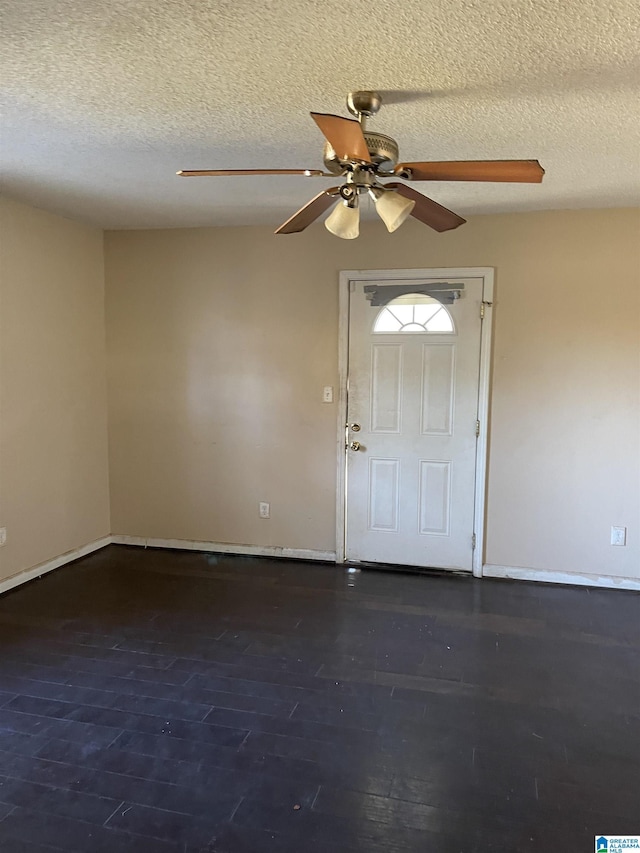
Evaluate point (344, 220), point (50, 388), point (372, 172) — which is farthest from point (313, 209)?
point (50, 388)

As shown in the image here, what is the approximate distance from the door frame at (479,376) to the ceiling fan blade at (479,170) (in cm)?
197

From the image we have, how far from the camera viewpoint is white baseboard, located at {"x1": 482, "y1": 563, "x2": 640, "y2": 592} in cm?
376

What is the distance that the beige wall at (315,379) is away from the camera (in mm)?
3676

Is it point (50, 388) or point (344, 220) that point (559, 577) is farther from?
point (50, 388)

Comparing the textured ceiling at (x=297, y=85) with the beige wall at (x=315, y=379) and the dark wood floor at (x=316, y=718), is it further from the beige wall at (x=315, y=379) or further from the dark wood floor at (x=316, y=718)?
the dark wood floor at (x=316, y=718)

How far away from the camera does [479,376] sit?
3.85 metres

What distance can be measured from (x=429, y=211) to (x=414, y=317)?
5.65 feet

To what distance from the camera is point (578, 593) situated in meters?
3.70

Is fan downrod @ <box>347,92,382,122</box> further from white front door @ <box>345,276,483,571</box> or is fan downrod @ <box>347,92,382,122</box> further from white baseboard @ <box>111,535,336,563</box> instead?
white baseboard @ <box>111,535,336,563</box>

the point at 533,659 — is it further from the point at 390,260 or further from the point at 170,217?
the point at 170,217

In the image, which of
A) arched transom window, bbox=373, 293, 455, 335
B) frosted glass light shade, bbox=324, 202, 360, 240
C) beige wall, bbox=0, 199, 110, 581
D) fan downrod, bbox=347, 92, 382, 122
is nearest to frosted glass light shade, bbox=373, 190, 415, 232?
frosted glass light shade, bbox=324, 202, 360, 240

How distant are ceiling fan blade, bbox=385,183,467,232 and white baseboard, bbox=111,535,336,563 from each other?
8.49ft

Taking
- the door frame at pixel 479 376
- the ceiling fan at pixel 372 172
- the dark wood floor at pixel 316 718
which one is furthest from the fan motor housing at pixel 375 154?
the dark wood floor at pixel 316 718

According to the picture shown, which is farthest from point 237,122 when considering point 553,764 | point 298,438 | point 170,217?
point 553,764
